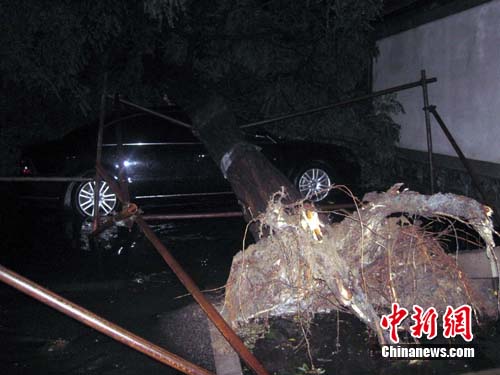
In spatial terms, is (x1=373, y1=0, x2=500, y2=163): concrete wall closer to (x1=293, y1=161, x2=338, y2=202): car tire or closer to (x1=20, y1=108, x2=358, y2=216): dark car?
(x1=293, y1=161, x2=338, y2=202): car tire

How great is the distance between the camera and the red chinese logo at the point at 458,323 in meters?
3.53

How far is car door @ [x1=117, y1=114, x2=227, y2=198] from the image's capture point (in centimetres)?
739

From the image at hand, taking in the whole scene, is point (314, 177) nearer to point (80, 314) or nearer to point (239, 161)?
point (239, 161)

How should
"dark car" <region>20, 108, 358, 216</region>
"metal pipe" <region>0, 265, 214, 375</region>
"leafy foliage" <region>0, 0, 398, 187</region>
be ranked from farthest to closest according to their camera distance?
"dark car" <region>20, 108, 358, 216</region>
"leafy foliage" <region>0, 0, 398, 187</region>
"metal pipe" <region>0, 265, 214, 375</region>

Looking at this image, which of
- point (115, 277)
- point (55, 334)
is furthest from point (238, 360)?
point (115, 277)

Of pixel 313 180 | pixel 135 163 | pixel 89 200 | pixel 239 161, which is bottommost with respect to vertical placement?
pixel 239 161

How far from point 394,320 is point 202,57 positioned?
5.98m

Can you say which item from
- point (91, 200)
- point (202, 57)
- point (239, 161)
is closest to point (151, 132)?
point (91, 200)

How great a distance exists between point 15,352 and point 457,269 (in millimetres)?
3252

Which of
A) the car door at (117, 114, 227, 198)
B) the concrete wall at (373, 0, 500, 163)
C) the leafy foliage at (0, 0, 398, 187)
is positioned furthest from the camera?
the car door at (117, 114, 227, 198)

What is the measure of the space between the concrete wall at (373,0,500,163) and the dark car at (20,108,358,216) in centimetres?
243

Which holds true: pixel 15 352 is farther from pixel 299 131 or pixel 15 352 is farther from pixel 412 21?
pixel 412 21

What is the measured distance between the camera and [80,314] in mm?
1858

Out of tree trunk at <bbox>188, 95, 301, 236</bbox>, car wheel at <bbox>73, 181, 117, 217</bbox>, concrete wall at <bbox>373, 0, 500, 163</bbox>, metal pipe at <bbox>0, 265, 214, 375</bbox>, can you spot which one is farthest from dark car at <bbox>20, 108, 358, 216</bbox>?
metal pipe at <bbox>0, 265, 214, 375</bbox>
